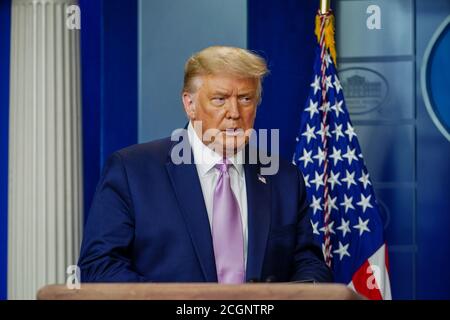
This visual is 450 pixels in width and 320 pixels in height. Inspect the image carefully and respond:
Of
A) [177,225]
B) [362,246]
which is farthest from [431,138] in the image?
[177,225]

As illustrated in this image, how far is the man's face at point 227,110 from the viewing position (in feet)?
9.96

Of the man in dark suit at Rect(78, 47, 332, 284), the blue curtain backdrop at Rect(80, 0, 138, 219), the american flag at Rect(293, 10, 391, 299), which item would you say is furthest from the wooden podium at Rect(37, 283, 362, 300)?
the blue curtain backdrop at Rect(80, 0, 138, 219)

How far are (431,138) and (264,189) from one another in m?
2.24

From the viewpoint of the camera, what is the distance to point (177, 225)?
115 inches

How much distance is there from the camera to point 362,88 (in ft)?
16.9

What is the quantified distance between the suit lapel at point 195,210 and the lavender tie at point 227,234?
4 centimetres

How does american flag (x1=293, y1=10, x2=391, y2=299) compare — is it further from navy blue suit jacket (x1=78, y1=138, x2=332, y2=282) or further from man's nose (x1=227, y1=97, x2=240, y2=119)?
man's nose (x1=227, y1=97, x2=240, y2=119)

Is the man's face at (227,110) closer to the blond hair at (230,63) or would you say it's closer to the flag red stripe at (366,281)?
the blond hair at (230,63)

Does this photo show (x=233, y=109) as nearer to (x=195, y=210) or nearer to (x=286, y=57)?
(x=195, y=210)

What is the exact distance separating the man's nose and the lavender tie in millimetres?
183

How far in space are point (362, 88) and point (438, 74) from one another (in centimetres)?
41

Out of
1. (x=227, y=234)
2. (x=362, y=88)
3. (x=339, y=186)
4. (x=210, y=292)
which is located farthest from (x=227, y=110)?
(x=362, y=88)

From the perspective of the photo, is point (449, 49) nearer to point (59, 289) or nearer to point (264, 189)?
point (264, 189)

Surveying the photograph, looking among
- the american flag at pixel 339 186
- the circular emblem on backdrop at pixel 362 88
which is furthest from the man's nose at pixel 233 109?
the circular emblem on backdrop at pixel 362 88
